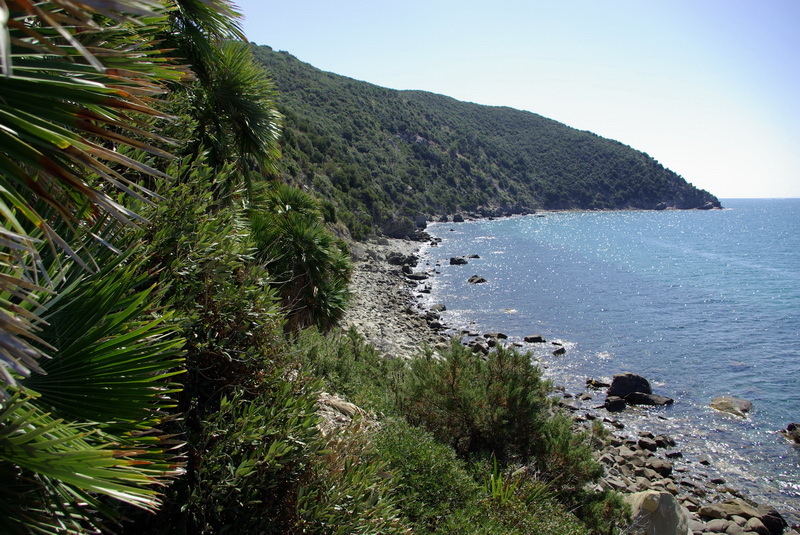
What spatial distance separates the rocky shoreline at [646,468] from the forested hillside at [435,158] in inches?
359

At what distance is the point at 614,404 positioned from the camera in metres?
19.2

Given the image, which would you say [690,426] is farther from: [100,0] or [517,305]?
[100,0]

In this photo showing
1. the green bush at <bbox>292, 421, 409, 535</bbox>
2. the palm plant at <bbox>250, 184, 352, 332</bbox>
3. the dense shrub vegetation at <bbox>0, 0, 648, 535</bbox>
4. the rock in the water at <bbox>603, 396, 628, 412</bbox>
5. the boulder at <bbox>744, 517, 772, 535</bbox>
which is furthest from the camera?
the rock in the water at <bbox>603, 396, 628, 412</bbox>

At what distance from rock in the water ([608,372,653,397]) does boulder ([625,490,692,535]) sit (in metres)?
10.7

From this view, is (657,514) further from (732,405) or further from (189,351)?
(732,405)

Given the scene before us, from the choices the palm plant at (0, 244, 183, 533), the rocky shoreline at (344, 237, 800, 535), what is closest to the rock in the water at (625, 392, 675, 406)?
the rocky shoreline at (344, 237, 800, 535)

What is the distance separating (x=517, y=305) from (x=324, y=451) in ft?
104

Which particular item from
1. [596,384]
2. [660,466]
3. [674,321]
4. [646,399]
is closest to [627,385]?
[646,399]

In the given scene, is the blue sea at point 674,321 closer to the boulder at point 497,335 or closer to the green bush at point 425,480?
the boulder at point 497,335

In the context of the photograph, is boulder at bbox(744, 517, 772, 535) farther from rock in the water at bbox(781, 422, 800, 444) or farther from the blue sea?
rock in the water at bbox(781, 422, 800, 444)

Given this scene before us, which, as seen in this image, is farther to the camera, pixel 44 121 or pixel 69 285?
pixel 69 285

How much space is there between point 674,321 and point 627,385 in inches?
498

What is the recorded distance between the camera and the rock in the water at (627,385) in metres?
20.0

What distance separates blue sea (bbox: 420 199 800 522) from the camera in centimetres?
1681
